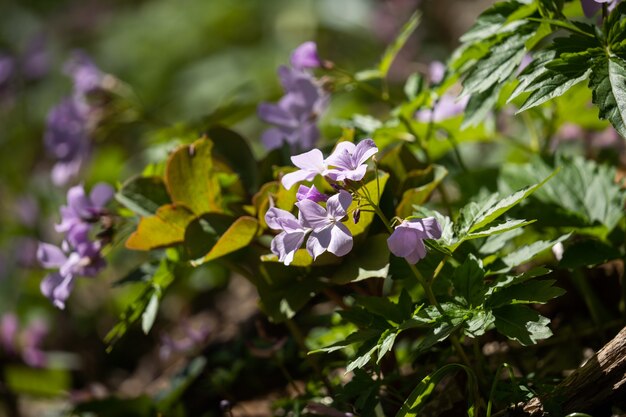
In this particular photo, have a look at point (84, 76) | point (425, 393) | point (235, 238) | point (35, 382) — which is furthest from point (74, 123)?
point (425, 393)

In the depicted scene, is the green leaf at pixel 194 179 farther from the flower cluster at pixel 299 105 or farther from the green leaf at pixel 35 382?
the green leaf at pixel 35 382

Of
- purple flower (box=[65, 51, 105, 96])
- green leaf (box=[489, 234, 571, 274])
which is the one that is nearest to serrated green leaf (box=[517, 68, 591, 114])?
green leaf (box=[489, 234, 571, 274])

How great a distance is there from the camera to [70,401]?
7.56ft

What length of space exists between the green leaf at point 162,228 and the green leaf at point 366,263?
355 millimetres

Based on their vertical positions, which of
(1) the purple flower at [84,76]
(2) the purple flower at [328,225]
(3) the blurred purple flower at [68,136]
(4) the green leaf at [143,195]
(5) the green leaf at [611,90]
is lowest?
(3) the blurred purple flower at [68,136]

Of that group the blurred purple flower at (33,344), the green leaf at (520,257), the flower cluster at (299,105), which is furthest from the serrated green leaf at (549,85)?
the blurred purple flower at (33,344)

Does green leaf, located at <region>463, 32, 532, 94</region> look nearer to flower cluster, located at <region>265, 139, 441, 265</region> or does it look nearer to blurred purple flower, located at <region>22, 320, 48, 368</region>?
flower cluster, located at <region>265, 139, 441, 265</region>

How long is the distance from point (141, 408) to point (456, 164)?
3.63ft

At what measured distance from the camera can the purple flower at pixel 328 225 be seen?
47.3 inches

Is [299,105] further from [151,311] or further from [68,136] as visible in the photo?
[68,136]

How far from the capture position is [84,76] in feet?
8.05

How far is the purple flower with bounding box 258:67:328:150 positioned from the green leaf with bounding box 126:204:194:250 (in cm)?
38

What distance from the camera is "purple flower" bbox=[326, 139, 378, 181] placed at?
3.94 ft

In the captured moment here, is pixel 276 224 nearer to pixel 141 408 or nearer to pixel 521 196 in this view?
pixel 521 196
